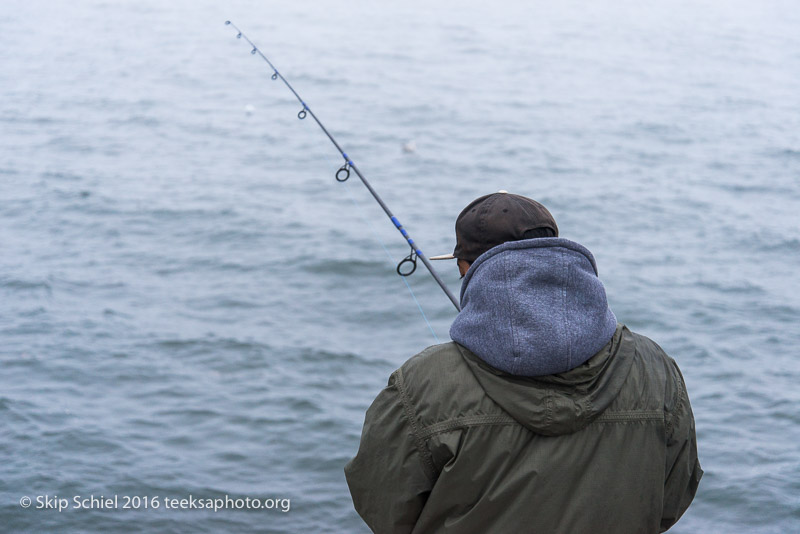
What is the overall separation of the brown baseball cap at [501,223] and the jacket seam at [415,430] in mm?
308

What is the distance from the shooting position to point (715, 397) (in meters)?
5.32

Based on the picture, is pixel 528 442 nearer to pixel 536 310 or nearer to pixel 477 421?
pixel 477 421

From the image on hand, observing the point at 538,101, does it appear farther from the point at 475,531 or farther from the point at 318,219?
the point at 475,531

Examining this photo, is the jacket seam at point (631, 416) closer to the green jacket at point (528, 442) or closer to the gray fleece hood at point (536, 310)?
the green jacket at point (528, 442)

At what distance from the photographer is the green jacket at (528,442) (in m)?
1.60

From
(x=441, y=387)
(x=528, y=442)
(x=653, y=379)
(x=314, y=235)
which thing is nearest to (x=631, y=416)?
(x=653, y=379)

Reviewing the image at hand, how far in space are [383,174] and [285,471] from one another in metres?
5.44

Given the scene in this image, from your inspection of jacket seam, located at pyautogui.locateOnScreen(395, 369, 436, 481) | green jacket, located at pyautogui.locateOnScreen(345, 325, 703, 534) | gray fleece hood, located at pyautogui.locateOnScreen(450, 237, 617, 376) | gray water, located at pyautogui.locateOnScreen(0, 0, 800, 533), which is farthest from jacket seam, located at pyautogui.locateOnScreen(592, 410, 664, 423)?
gray water, located at pyautogui.locateOnScreen(0, 0, 800, 533)

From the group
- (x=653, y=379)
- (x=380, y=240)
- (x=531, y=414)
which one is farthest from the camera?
(x=380, y=240)

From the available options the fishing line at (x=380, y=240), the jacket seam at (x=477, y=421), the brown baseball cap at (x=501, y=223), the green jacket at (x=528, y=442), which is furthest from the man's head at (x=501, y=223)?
the fishing line at (x=380, y=240)

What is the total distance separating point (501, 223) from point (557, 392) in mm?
353

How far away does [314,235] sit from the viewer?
784 cm

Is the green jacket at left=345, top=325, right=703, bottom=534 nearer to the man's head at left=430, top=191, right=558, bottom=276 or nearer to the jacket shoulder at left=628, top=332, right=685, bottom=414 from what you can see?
the jacket shoulder at left=628, top=332, right=685, bottom=414

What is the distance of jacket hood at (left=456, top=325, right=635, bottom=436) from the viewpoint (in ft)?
5.16
